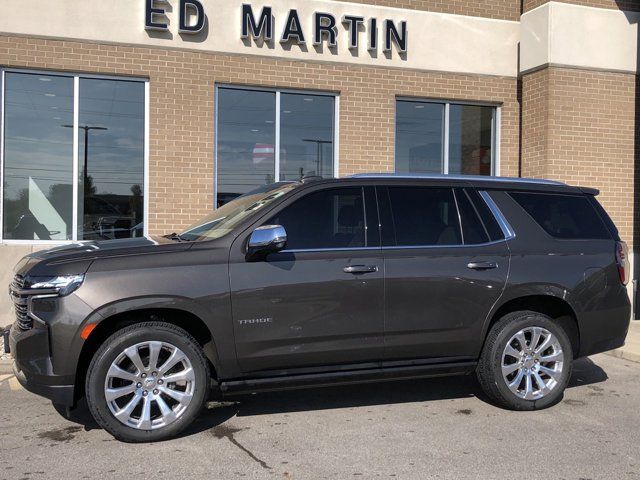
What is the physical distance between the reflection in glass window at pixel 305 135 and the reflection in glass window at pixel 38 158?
10.5 ft

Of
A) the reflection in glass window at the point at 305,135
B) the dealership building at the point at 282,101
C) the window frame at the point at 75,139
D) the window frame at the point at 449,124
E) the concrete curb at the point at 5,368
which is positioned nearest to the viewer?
the concrete curb at the point at 5,368

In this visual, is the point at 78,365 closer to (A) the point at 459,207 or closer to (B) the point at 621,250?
(A) the point at 459,207

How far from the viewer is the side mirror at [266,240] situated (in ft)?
15.2

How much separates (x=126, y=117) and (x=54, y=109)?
3.29 ft

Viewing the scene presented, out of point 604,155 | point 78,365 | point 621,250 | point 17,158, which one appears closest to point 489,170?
point 604,155

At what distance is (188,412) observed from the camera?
4.63 m

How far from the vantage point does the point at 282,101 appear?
10312 millimetres

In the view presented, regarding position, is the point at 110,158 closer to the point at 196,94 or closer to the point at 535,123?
the point at 196,94

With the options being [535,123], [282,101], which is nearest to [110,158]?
[282,101]

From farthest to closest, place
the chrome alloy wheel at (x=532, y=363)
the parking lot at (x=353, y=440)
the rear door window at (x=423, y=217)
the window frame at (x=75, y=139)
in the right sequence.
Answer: the window frame at (x=75, y=139) → the chrome alloy wheel at (x=532, y=363) → the rear door window at (x=423, y=217) → the parking lot at (x=353, y=440)

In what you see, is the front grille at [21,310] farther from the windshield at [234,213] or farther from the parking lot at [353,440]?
the windshield at [234,213]

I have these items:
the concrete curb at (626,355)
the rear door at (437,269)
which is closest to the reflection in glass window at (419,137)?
the concrete curb at (626,355)

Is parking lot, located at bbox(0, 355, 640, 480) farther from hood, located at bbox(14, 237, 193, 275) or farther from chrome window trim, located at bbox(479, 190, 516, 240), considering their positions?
chrome window trim, located at bbox(479, 190, 516, 240)

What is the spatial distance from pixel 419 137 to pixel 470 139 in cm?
100
